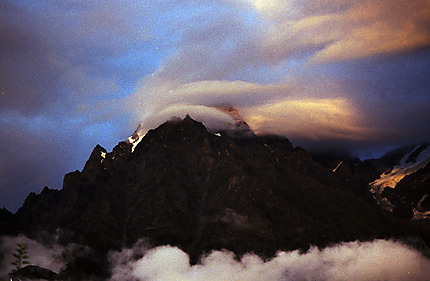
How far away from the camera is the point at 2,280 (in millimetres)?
39500

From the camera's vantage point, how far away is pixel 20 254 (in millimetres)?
27875

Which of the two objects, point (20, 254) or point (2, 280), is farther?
point (2, 280)

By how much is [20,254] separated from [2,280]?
13.9 metres
